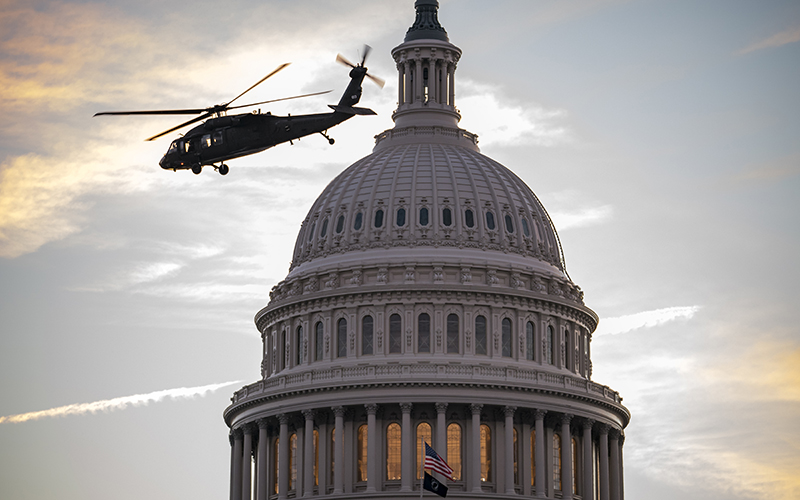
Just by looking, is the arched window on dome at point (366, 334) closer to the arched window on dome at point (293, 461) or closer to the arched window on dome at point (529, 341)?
the arched window on dome at point (293, 461)

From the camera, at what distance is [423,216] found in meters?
137

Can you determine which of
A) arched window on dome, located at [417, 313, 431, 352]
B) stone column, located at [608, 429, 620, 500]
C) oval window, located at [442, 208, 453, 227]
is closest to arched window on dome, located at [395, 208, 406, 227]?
oval window, located at [442, 208, 453, 227]

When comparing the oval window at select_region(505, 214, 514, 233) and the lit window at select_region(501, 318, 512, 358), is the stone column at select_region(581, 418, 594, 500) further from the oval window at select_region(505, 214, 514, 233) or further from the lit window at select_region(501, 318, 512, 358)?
the oval window at select_region(505, 214, 514, 233)

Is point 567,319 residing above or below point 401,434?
above

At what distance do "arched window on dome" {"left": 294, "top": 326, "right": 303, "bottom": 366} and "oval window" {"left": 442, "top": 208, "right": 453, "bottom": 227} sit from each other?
41.1 feet

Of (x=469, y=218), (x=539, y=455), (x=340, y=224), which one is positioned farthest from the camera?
(x=340, y=224)

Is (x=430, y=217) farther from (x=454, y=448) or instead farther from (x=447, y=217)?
(x=454, y=448)

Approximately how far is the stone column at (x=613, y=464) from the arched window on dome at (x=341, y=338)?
19.6m

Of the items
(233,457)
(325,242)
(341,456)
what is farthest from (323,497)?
(325,242)

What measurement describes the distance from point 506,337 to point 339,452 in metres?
14.5

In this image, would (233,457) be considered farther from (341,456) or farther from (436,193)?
(436,193)

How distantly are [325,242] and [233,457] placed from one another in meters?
16.5

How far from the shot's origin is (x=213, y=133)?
88.5 meters


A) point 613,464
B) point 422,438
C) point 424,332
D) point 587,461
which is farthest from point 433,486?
point 613,464
